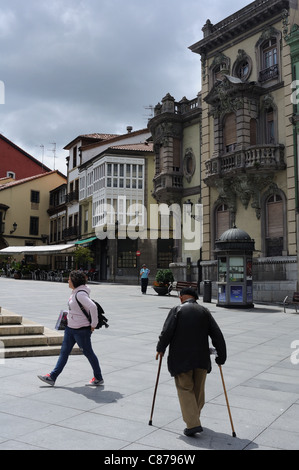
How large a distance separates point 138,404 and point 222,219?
21.1 metres

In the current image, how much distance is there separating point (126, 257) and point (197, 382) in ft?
122

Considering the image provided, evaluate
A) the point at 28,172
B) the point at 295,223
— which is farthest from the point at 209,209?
the point at 28,172

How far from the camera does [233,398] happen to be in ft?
19.7

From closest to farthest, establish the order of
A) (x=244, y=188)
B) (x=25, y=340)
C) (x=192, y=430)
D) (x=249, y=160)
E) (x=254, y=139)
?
(x=192, y=430) → (x=25, y=340) → (x=249, y=160) → (x=244, y=188) → (x=254, y=139)

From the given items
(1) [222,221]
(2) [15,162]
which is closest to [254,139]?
(1) [222,221]

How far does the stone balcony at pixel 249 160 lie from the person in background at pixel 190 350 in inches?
738

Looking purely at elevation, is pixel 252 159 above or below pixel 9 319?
above

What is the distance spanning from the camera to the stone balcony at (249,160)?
22422 millimetres

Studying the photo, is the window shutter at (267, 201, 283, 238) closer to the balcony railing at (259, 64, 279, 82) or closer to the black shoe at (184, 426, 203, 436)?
the balcony railing at (259, 64, 279, 82)

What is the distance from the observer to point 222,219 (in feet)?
85.8

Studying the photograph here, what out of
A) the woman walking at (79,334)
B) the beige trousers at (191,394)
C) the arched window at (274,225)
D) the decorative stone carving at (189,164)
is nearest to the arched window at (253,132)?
the arched window at (274,225)

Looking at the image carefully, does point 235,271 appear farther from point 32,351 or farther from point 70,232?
point 70,232

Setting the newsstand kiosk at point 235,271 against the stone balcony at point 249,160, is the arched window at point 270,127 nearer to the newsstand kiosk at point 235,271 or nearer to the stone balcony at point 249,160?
the stone balcony at point 249,160
